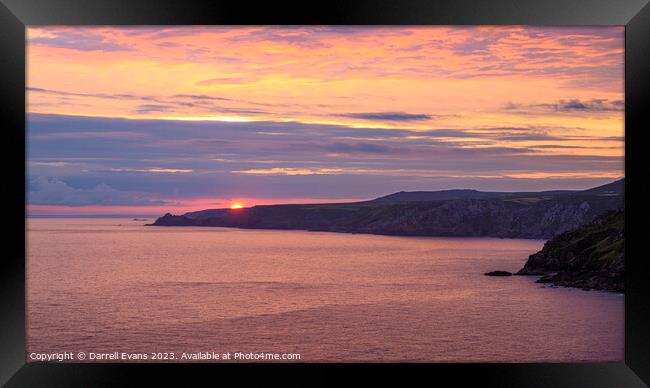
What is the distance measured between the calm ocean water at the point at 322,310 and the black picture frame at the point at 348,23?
13.8 meters

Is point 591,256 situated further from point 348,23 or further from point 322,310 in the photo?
point 348,23

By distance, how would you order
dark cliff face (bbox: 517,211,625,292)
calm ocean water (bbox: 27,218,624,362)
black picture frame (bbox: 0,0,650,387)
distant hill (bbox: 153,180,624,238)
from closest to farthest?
black picture frame (bbox: 0,0,650,387)
calm ocean water (bbox: 27,218,624,362)
dark cliff face (bbox: 517,211,625,292)
distant hill (bbox: 153,180,624,238)

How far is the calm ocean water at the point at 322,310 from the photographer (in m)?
37.8

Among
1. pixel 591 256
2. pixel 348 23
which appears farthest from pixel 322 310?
pixel 348 23

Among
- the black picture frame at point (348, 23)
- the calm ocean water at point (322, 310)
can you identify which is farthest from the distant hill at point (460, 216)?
the black picture frame at point (348, 23)

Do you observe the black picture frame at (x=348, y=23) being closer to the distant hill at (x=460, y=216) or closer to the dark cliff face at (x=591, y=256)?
the dark cliff face at (x=591, y=256)

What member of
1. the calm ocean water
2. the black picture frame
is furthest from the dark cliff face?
the black picture frame

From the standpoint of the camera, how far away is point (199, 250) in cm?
11144

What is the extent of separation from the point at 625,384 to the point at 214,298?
168 ft

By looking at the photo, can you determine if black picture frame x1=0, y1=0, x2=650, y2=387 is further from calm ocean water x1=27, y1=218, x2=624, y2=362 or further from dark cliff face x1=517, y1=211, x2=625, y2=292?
dark cliff face x1=517, y1=211, x2=625, y2=292

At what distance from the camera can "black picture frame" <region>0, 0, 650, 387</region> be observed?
371 inches

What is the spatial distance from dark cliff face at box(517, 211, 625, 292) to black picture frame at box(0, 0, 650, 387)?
3495 cm

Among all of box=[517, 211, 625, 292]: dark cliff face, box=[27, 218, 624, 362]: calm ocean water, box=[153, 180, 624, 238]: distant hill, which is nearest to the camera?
box=[27, 218, 624, 362]: calm ocean water

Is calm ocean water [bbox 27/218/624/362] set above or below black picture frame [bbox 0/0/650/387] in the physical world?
below
